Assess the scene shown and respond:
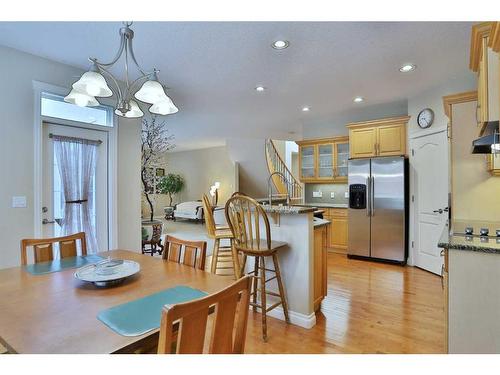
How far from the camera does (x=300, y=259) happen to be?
2.50 metres

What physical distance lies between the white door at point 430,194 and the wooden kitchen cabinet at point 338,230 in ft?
3.66

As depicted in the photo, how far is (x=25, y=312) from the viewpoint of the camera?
1097mm

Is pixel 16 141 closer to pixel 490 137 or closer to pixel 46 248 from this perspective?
pixel 46 248

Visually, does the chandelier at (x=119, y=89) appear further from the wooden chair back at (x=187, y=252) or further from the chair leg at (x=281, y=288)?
the chair leg at (x=281, y=288)

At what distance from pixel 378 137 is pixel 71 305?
15.1ft

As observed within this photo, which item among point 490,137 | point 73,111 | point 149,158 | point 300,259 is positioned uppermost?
point 73,111

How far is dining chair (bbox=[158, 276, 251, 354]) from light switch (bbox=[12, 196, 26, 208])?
2570mm

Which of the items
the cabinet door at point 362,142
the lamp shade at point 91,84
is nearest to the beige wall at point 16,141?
the lamp shade at point 91,84

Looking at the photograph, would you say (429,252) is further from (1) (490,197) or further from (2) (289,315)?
(2) (289,315)

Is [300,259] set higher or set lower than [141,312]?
lower

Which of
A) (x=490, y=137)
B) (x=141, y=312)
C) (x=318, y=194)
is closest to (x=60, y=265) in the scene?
(x=141, y=312)

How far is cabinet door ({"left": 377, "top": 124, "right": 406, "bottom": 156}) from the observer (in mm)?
4367

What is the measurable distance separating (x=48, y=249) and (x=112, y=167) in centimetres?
163

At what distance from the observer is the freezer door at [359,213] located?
14.9 ft
